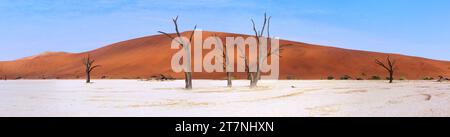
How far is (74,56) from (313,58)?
4941 cm

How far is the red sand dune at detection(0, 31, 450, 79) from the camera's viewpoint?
65.1 metres

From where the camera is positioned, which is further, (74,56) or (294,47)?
(74,56)

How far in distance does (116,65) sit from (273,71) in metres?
28.2

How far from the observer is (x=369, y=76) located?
204ft

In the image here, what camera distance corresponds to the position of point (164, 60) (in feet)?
247

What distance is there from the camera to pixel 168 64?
236 ft

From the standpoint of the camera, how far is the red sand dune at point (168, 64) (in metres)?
65.1
